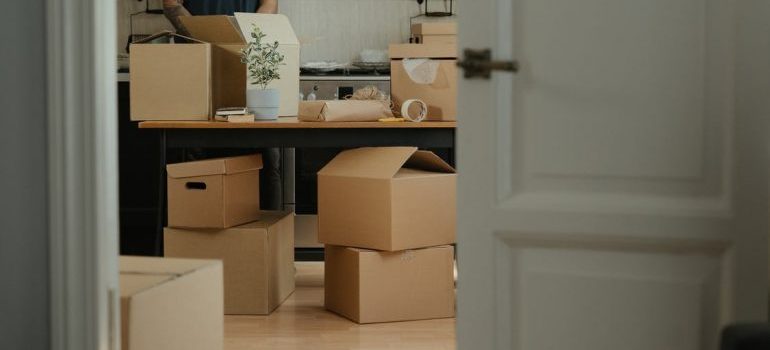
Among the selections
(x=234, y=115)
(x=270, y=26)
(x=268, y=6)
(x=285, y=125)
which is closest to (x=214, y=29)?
(x=270, y=26)

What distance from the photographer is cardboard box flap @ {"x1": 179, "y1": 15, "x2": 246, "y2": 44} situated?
163 inches

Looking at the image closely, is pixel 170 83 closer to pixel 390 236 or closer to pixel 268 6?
pixel 390 236

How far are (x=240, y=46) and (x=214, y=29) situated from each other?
128mm

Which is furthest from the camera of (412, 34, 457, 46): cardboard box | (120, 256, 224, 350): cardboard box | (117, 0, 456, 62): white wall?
(117, 0, 456, 62): white wall

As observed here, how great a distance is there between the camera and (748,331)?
4.86 ft

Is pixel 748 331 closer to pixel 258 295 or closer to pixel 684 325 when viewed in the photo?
pixel 684 325

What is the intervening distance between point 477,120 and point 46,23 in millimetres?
827

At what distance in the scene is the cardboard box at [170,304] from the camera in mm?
2041

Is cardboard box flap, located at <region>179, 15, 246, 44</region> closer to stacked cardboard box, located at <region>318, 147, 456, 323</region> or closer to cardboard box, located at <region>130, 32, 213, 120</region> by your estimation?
cardboard box, located at <region>130, 32, 213, 120</region>

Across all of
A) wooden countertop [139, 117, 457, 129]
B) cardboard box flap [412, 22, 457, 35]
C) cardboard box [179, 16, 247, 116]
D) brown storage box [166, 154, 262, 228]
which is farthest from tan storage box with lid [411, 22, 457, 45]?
brown storage box [166, 154, 262, 228]

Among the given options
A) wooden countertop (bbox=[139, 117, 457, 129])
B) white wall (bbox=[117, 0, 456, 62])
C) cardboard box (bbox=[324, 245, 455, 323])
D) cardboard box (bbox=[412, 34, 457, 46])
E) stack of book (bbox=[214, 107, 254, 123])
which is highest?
white wall (bbox=[117, 0, 456, 62])

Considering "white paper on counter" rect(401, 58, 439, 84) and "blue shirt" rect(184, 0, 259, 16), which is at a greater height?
"blue shirt" rect(184, 0, 259, 16)

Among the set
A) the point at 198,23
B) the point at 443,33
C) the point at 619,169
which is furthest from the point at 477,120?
the point at 443,33

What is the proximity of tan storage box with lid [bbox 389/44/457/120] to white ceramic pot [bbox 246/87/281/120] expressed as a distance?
487 mm
